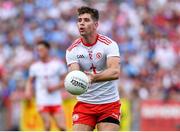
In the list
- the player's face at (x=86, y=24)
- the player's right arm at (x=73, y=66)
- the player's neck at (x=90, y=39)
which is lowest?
the player's right arm at (x=73, y=66)

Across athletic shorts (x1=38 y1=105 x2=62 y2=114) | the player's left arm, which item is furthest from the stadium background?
the player's left arm

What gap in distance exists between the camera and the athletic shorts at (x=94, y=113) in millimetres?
9470

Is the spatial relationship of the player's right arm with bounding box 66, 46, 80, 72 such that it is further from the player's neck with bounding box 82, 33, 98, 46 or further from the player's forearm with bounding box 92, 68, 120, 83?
the player's forearm with bounding box 92, 68, 120, 83

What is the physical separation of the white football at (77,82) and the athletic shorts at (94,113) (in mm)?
896

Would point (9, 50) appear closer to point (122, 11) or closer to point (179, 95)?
point (122, 11)

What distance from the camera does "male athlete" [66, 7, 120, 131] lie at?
929 centimetres

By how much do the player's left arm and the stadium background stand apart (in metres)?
8.20

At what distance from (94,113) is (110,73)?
0.79 meters

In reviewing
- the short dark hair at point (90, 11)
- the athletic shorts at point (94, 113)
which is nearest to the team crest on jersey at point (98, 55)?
the short dark hair at point (90, 11)

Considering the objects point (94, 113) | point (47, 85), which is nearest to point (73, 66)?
point (94, 113)

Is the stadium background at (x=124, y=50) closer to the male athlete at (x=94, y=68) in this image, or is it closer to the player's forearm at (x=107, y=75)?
the male athlete at (x=94, y=68)

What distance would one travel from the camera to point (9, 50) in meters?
21.4

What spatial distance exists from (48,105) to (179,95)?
566 cm

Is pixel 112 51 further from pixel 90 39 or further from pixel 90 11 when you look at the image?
pixel 90 11
